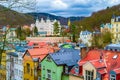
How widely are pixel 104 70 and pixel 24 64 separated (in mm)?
18677

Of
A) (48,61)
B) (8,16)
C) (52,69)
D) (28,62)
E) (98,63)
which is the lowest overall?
(52,69)

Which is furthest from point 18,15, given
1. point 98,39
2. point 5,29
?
point 98,39

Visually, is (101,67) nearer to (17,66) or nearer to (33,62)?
(33,62)

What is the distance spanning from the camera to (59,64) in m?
36.3

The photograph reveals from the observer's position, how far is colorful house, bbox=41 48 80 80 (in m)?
36.2

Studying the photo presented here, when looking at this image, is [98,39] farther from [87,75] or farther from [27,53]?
[87,75]

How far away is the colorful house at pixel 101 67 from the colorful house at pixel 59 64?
8.43 feet

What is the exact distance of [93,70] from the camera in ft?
99.5

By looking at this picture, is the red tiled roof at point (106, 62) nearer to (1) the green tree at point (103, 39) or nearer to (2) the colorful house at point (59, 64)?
(2) the colorful house at point (59, 64)

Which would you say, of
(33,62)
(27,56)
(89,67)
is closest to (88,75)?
(89,67)

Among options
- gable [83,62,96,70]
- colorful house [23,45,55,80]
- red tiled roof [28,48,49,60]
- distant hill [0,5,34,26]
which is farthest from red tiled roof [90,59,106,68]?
distant hill [0,5,34,26]

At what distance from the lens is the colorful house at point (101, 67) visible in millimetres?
29047

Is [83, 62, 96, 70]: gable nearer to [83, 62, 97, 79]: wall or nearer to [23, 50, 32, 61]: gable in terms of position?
[83, 62, 97, 79]: wall

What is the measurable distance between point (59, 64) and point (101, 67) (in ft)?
24.5
